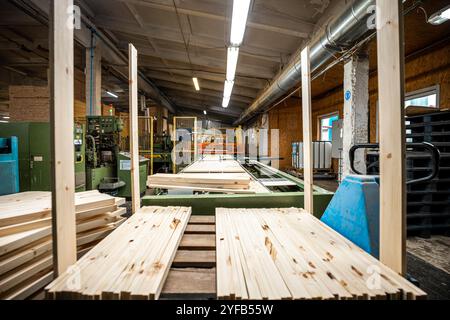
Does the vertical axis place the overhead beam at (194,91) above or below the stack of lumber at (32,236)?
above

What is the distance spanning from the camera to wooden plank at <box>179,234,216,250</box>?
1324mm

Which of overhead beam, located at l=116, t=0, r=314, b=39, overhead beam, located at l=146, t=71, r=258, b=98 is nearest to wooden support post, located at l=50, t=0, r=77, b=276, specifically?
overhead beam, located at l=116, t=0, r=314, b=39

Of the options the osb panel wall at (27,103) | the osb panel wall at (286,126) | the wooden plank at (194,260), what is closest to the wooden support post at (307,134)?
the wooden plank at (194,260)

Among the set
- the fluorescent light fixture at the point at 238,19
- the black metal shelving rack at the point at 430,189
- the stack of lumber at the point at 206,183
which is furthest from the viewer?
the black metal shelving rack at the point at 430,189

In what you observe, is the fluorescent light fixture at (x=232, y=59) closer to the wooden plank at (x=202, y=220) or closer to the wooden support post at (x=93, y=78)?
the wooden support post at (x=93, y=78)

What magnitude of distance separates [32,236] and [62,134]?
863 mm

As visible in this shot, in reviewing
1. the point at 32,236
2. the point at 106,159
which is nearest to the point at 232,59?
the point at 106,159

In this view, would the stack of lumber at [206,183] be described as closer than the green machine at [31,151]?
Yes

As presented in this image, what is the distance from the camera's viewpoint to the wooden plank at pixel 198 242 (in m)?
1.32

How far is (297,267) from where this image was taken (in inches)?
39.0

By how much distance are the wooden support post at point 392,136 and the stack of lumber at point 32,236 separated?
1.90 metres

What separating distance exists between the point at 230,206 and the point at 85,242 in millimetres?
1206

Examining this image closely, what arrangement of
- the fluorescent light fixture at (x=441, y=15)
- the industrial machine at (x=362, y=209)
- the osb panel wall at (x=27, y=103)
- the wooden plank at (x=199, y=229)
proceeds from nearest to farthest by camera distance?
the industrial machine at (x=362, y=209) → the wooden plank at (x=199, y=229) → the fluorescent light fixture at (x=441, y=15) → the osb panel wall at (x=27, y=103)
